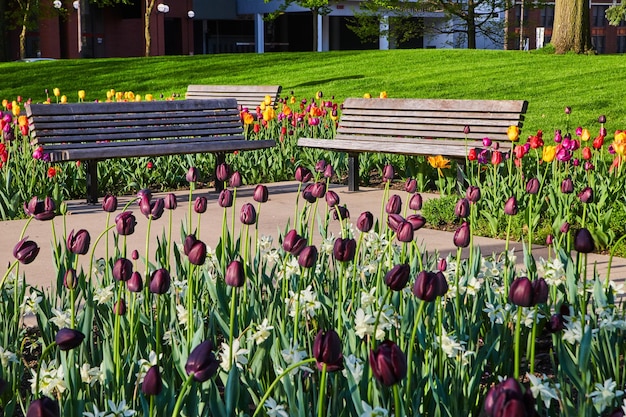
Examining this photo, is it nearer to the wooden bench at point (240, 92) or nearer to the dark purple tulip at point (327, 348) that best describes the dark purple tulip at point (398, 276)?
the dark purple tulip at point (327, 348)

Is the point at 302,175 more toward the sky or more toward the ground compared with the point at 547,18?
more toward the ground

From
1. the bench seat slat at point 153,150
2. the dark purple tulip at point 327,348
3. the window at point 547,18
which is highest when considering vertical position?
the window at point 547,18

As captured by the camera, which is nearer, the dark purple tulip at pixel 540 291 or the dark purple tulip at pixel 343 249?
the dark purple tulip at pixel 540 291

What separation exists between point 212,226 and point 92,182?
1.70 m

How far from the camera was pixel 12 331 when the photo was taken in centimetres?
345

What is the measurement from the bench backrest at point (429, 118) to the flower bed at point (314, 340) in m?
4.06

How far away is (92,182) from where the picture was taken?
26.8 ft

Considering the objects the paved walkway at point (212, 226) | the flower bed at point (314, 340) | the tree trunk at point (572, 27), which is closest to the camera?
the flower bed at point (314, 340)

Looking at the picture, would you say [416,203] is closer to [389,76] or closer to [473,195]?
[473,195]

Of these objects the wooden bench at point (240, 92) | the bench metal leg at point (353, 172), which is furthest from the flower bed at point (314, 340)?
the wooden bench at point (240, 92)

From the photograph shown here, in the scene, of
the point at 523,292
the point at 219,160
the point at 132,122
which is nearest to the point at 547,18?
the point at 219,160

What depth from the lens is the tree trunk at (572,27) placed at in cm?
1941

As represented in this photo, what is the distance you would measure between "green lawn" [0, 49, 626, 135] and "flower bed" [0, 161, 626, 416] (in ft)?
29.3

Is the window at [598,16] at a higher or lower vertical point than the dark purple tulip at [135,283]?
higher
